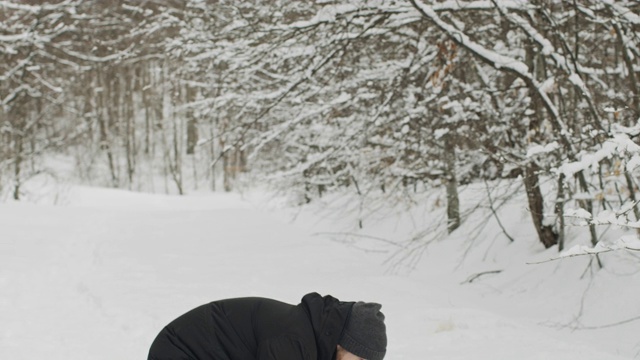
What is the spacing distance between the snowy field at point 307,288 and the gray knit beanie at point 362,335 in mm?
2053

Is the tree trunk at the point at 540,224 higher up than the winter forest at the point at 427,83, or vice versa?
the winter forest at the point at 427,83

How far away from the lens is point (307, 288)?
731 centimetres

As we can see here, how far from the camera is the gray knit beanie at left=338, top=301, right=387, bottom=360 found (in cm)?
301

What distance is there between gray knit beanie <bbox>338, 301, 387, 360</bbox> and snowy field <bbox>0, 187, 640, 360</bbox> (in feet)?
6.74

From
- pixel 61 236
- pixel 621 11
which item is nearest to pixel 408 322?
pixel 621 11

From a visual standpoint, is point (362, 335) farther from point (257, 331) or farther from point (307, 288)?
point (307, 288)

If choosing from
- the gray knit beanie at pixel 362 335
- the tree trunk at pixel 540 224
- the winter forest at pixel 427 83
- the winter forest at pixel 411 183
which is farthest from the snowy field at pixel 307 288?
the gray knit beanie at pixel 362 335

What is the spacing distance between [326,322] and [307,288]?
4.33m

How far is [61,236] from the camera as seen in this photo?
34.4 ft

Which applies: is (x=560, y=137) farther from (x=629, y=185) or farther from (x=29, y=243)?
(x=29, y=243)

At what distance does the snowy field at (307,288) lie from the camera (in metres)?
5.26

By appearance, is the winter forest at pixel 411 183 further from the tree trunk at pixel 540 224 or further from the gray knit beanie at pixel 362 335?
the gray knit beanie at pixel 362 335

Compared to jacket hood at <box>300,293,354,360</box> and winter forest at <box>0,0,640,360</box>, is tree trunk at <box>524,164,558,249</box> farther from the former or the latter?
jacket hood at <box>300,293,354,360</box>

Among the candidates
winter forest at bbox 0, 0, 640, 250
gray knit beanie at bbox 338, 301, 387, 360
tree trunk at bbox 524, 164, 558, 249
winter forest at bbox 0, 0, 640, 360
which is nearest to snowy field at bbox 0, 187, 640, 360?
winter forest at bbox 0, 0, 640, 360
